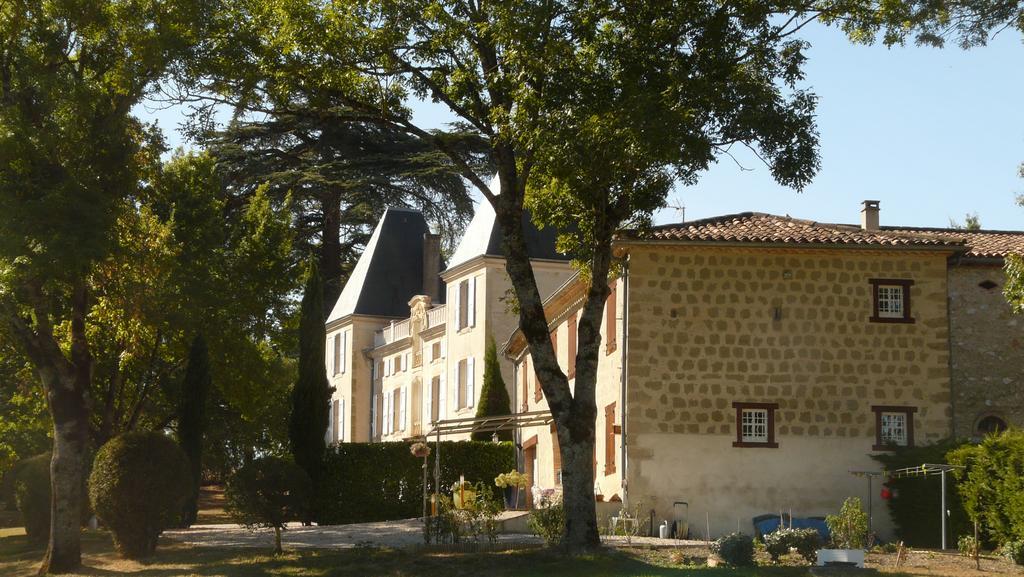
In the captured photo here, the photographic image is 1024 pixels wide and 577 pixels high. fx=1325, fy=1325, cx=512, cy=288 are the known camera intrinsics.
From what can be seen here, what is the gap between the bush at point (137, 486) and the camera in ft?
69.6

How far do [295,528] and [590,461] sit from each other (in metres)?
13.5

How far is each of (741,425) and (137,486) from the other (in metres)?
11.4

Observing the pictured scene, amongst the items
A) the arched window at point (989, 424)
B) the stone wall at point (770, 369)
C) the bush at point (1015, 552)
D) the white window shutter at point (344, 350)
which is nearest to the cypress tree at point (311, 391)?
the stone wall at point (770, 369)

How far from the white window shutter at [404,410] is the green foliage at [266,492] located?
2761 cm

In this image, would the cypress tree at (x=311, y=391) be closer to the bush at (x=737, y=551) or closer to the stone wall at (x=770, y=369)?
the stone wall at (x=770, y=369)

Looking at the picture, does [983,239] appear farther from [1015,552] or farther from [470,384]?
[470,384]

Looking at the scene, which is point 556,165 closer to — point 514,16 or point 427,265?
point 514,16

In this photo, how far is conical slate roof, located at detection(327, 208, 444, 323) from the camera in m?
50.0

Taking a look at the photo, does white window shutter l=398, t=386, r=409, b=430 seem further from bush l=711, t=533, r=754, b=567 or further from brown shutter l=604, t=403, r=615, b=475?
bush l=711, t=533, r=754, b=567

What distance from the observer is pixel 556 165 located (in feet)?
59.9

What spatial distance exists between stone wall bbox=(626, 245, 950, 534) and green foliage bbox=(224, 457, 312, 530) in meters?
6.90

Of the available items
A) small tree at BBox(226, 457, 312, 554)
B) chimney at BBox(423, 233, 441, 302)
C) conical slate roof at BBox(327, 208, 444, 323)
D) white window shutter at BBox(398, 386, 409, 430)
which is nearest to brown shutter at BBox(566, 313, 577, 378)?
small tree at BBox(226, 457, 312, 554)

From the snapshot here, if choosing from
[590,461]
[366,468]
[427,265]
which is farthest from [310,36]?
[427,265]

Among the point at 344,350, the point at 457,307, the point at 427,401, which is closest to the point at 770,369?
the point at 457,307
